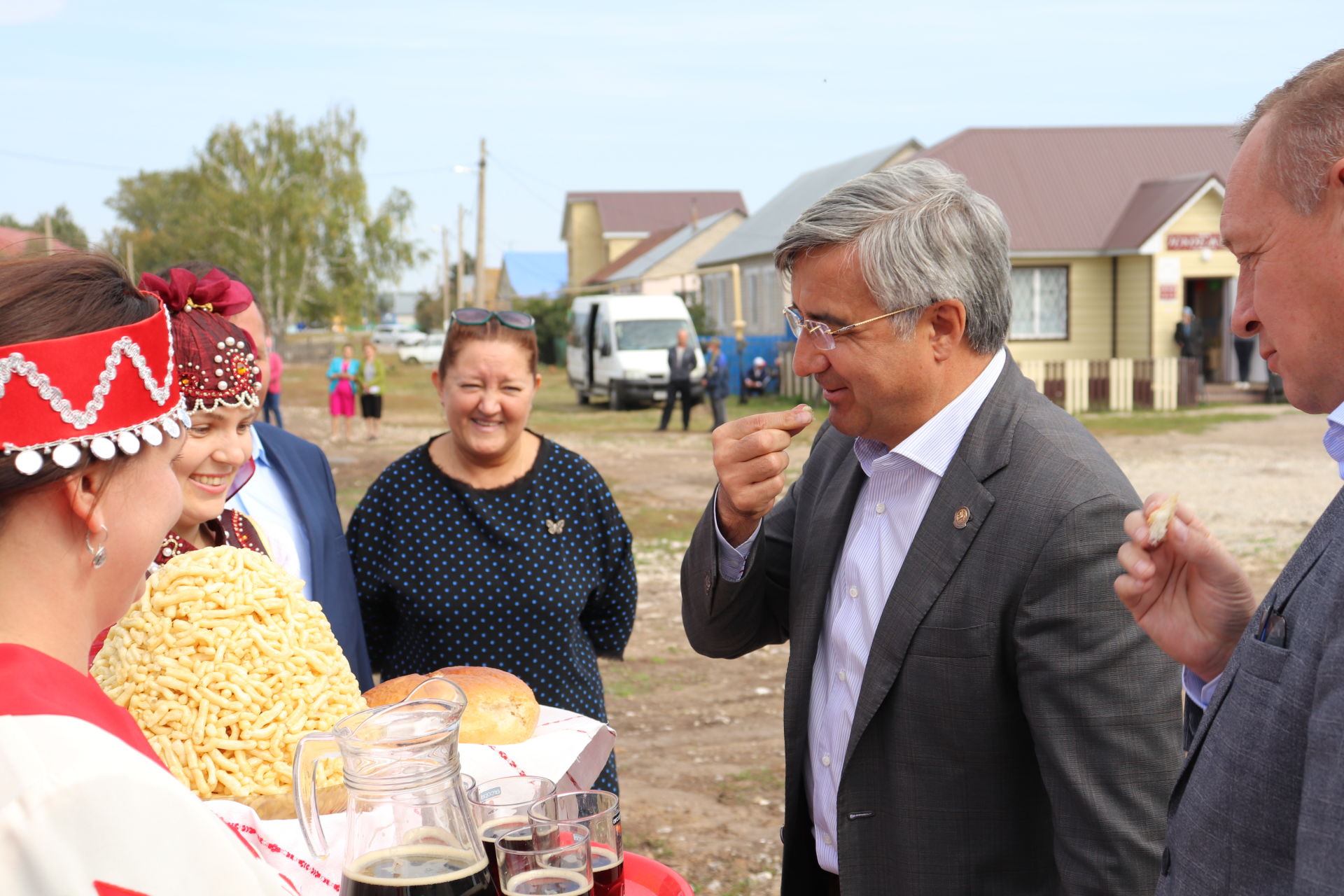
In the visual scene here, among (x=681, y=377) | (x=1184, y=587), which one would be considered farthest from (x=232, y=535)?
(x=681, y=377)

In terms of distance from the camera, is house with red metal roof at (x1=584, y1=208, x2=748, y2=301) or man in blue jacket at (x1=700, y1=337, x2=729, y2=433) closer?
man in blue jacket at (x1=700, y1=337, x2=729, y2=433)

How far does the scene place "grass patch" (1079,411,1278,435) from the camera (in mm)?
20766

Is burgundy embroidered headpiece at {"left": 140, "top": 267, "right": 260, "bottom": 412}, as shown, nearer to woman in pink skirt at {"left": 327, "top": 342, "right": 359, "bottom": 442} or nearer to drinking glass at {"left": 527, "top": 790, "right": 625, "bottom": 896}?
drinking glass at {"left": 527, "top": 790, "right": 625, "bottom": 896}

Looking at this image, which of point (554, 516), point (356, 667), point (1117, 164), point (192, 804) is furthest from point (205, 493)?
point (1117, 164)

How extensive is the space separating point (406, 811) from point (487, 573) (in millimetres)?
2343

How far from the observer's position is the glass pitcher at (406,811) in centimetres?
138

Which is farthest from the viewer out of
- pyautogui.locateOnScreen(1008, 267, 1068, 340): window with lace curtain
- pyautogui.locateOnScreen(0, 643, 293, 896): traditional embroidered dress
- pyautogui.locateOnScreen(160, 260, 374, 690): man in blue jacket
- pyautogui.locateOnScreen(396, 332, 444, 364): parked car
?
pyautogui.locateOnScreen(396, 332, 444, 364): parked car

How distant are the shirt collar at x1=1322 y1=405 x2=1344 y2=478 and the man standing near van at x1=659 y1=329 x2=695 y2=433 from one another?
20.8 m

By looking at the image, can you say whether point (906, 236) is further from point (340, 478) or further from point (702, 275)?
point (702, 275)

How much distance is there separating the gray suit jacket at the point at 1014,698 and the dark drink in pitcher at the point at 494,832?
1044mm

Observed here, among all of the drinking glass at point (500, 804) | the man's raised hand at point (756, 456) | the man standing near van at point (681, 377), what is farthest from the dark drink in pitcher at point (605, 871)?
the man standing near van at point (681, 377)

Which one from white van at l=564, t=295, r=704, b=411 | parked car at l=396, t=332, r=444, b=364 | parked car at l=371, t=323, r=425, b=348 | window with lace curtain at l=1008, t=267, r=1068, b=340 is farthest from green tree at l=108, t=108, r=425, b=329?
window with lace curtain at l=1008, t=267, r=1068, b=340

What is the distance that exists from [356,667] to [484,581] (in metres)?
0.49

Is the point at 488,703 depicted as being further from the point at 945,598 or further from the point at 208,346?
the point at 208,346
